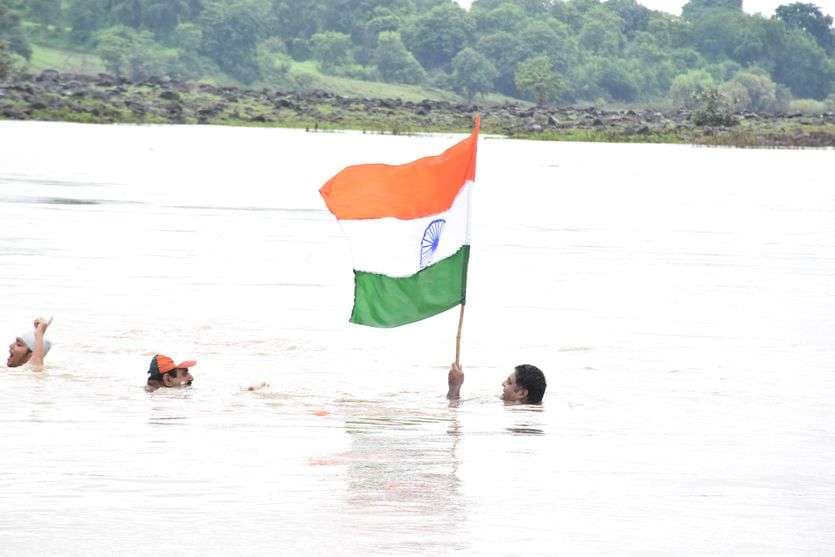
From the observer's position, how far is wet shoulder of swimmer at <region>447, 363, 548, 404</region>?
14117 mm

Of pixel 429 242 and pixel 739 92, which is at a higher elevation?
pixel 429 242

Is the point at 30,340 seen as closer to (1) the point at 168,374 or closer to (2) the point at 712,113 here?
(1) the point at 168,374

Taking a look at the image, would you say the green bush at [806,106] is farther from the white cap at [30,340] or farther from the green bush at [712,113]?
the white cap at [30,340]

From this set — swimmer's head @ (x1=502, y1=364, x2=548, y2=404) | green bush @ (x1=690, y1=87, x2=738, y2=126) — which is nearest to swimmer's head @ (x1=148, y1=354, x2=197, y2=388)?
swimmer's head @ (x1=502, y1=364, x2=548, y2=404)

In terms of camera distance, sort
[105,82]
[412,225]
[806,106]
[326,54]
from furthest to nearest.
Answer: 1. [806,106]
2. [326,54]
3. [105,82]
4. [412,225]

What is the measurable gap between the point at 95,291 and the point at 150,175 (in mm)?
24018

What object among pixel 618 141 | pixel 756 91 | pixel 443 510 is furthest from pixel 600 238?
pixel 756 91

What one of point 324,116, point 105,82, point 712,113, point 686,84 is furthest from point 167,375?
point 686,84

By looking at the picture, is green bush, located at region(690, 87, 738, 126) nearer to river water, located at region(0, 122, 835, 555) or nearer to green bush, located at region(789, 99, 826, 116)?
river water, located at region(0, 122, 835, 555)

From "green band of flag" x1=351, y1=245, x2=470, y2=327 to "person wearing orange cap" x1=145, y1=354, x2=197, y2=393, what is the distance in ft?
4.65

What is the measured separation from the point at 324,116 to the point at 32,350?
78326 mm

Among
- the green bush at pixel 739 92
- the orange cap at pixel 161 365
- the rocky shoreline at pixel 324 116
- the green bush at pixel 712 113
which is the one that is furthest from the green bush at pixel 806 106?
the orange cap at pixel 161 365

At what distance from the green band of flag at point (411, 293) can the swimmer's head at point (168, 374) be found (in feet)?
4.64

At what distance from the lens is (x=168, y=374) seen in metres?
14.1
